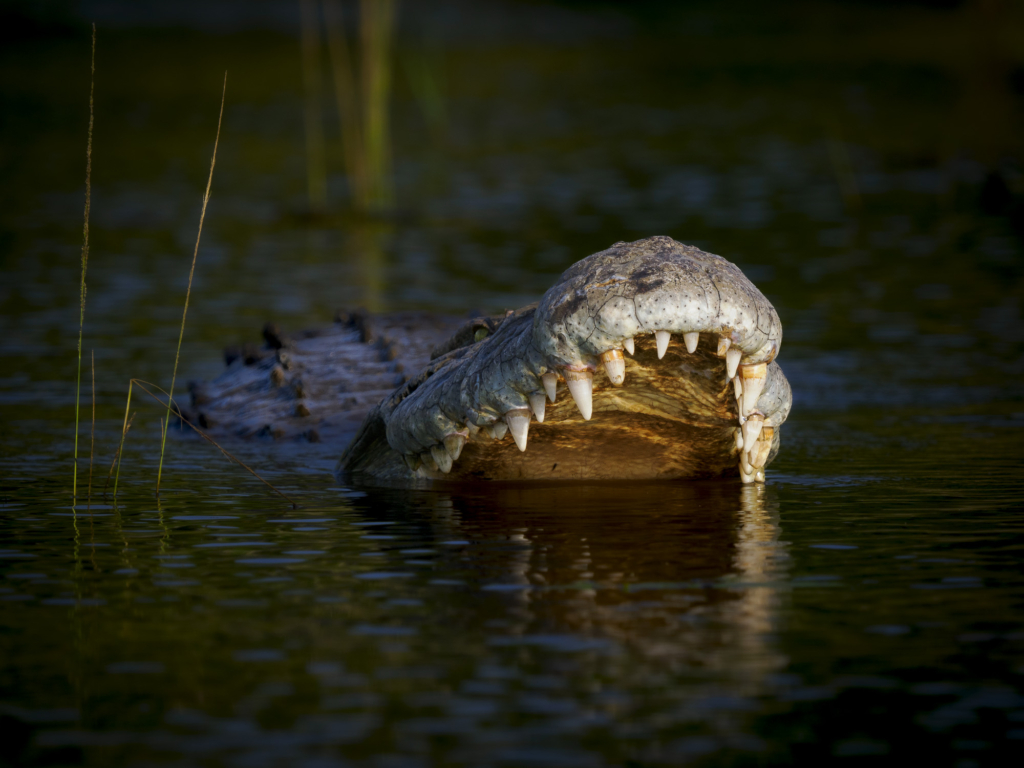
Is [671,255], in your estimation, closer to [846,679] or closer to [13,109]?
[846,679]

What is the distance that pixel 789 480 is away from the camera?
5.87 m

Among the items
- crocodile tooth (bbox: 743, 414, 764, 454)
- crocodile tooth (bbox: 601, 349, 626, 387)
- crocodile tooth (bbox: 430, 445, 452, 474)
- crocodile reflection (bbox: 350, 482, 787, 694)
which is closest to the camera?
crocodile reflection (bbox: 350, 482, 787, 694)

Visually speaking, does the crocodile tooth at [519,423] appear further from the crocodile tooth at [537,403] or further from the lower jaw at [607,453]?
the lower jaw at [607,453]

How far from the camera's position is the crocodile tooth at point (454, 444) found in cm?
514

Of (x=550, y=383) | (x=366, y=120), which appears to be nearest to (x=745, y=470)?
(x=550, y=383)

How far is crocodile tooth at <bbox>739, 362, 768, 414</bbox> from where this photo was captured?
4508 mm

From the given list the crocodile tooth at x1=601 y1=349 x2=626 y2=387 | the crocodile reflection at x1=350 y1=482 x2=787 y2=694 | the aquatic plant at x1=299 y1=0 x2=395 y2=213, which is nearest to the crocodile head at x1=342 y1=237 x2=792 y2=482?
the crocodile tooth at x1=601 y1=349 x2=626 y2=387

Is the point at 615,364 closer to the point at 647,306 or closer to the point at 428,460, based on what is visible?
the point at 647,306

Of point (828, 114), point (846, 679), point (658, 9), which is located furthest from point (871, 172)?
point (658, 9)

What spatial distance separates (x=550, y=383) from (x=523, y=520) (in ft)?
2.49

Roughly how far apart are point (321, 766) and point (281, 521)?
232 centimetres

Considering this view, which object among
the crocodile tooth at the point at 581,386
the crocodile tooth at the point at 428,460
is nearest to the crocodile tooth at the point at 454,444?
the crocodile tooth at the point at 428,460

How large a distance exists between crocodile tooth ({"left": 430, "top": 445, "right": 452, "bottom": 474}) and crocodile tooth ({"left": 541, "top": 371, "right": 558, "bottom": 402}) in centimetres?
86

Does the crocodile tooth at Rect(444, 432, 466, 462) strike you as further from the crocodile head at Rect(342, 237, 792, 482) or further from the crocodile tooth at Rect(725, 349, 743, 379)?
the crocodile tooth at Rect(725, 349, 743, 379)
